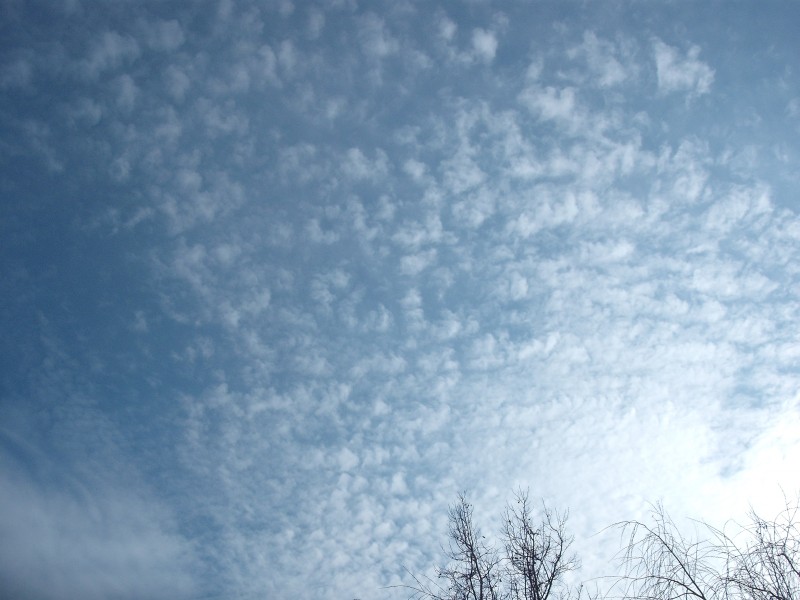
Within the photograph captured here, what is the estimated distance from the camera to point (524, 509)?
15.2m

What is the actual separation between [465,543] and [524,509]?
84.1 inches

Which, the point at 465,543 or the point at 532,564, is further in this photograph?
the point at 465,543

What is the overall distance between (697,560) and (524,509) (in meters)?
10.0

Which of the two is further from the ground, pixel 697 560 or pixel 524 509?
pixel 524 509

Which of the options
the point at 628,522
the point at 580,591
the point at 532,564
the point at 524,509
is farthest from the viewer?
the point at 524,509

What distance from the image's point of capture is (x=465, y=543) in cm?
1587

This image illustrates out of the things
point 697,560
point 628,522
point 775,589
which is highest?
point 628,522

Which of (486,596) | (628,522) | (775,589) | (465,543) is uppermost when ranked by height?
(465,543)

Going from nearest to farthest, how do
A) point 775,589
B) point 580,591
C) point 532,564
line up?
point 775,589 < point 580,591 < point 532,564

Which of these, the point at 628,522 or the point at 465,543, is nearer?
the point at 628,522

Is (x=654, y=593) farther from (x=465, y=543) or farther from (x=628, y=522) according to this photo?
(x=465, y=543)

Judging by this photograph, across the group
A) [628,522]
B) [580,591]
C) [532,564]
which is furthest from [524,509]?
[628,522]

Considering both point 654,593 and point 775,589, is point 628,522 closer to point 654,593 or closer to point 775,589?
point 654,593

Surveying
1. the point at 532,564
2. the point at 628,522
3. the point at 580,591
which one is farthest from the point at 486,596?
the point at 628,522
